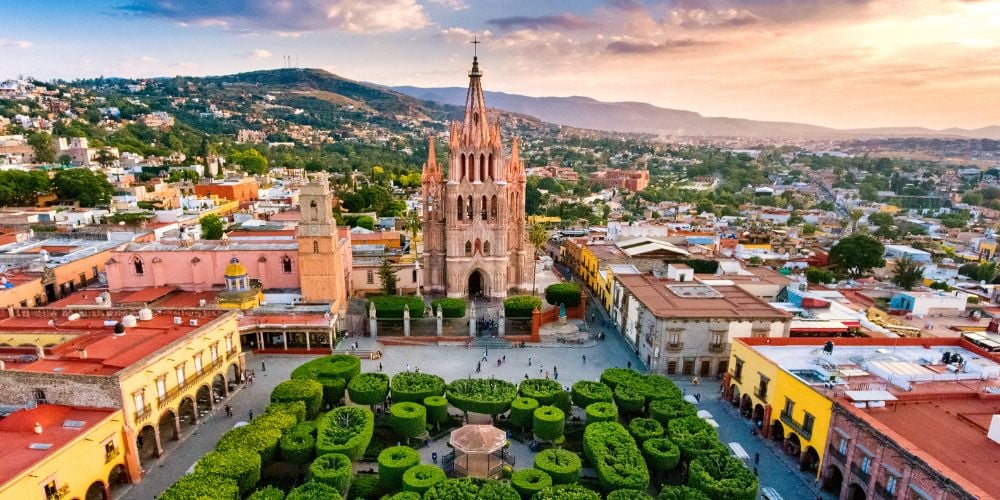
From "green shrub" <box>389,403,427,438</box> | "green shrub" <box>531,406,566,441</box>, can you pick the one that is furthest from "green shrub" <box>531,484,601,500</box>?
"green shrub" <box>389,403,427,438</box>

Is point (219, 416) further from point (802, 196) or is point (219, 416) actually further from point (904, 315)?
point (802, 196)

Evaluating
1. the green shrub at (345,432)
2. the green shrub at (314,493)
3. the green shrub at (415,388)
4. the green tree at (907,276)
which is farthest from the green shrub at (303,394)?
the green tree at (907,276)

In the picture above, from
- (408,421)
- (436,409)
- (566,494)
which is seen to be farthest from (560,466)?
(408,421)

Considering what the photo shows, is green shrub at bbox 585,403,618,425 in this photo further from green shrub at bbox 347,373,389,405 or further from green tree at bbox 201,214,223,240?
green tree at bbox 201,214,223,240

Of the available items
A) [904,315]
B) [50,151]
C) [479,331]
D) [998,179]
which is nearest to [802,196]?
[998,179]

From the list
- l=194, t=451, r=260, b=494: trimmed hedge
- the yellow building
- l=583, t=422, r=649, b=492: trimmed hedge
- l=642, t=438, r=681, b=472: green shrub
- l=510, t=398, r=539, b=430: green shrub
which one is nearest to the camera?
the yellow building

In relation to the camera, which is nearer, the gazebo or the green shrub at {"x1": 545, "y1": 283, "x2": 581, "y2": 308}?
the gazebo

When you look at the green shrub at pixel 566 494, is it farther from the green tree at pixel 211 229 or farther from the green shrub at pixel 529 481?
the green tree at pixel 211 229

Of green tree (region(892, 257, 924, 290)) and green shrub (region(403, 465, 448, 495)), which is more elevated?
green tree (region(892, 257, 924, 290))
